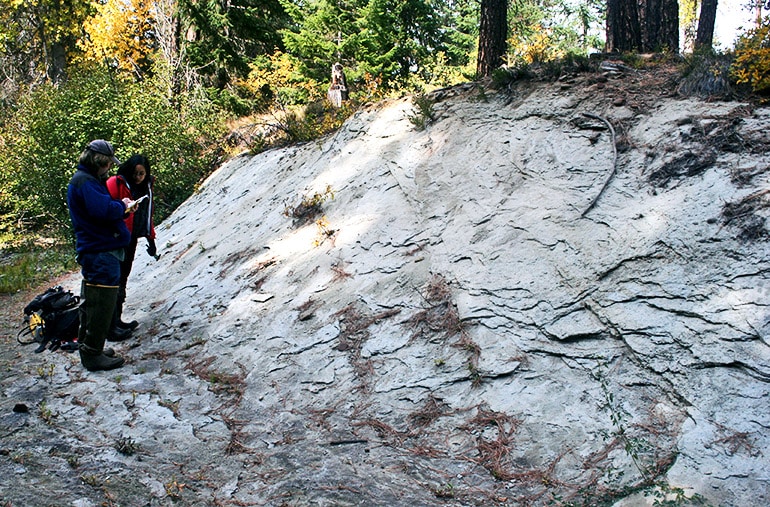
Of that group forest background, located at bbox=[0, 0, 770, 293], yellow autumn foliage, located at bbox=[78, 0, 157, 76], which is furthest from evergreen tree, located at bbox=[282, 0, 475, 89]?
yellow autumn foliage, located at bbox=[78, 0, 157, 76]

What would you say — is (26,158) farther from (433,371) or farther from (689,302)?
(689,302)

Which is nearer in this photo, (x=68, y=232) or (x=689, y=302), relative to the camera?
(x=689, y=302)

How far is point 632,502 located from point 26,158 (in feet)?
52.6

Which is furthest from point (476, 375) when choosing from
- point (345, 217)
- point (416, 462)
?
point (345, 217)

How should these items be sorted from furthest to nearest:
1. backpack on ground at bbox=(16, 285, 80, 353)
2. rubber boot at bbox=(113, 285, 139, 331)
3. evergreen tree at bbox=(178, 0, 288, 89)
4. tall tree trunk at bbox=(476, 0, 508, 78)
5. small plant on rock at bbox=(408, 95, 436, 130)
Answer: evergreen tree at bbox=(178, 0, 288, 89) → tall tree trunk at bbox=(476, 0, 508, 78) → small plant on rock at bbox=(408, 95, 436, 130) → rubber boot at bbox=(113, 285, 139, 331) → backpack on ground at bbox=(16, 285, 80, 353)

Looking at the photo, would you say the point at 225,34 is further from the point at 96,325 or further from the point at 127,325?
the point at 96,325

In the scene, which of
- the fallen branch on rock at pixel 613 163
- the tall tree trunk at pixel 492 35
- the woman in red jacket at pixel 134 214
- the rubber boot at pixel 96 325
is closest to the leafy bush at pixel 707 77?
the fallen branch on rock at pixel 613 163

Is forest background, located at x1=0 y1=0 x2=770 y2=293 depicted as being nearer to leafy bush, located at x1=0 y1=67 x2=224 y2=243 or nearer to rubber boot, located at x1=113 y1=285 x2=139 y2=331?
leafy bush, located at x1=0 y1=67 x2=224 y2=243

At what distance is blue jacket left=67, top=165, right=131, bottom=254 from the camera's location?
5738 millimetres

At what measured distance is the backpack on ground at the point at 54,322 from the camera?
6910 mm

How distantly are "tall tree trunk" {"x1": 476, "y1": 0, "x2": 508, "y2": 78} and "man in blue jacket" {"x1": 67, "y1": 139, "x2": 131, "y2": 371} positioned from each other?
648cm

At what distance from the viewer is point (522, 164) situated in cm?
706

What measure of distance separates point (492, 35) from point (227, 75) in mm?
12681

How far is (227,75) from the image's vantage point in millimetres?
20250
